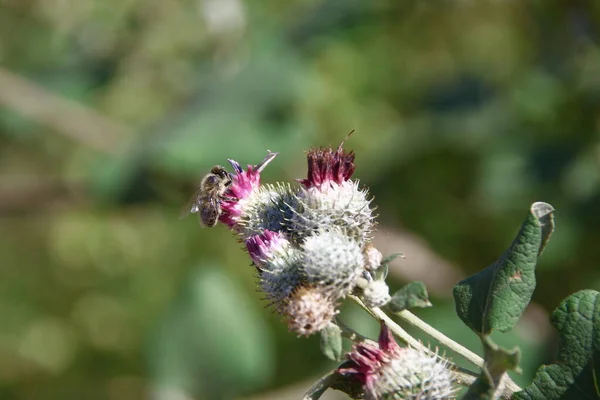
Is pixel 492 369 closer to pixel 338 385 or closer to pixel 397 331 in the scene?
pixel 397 331

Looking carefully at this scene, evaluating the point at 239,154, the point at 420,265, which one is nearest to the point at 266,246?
the point at 239,154

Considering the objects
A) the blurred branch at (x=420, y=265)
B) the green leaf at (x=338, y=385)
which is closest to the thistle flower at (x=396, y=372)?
the green leaf at (x=338, y=385)

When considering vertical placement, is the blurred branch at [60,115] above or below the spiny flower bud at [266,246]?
above

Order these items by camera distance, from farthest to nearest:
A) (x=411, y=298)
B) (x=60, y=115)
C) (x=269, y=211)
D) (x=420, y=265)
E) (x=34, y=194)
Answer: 1. (x=34, y=194)
2. (x=60, y=115)
3. (x=420, y=265)
4. (x=269, y=211)
5. (x=411, y=298)

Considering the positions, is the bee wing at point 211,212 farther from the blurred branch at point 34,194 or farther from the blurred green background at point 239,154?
the blurred branch at point 34,194

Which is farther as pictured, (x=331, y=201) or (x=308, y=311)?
(x=331, y=201)
